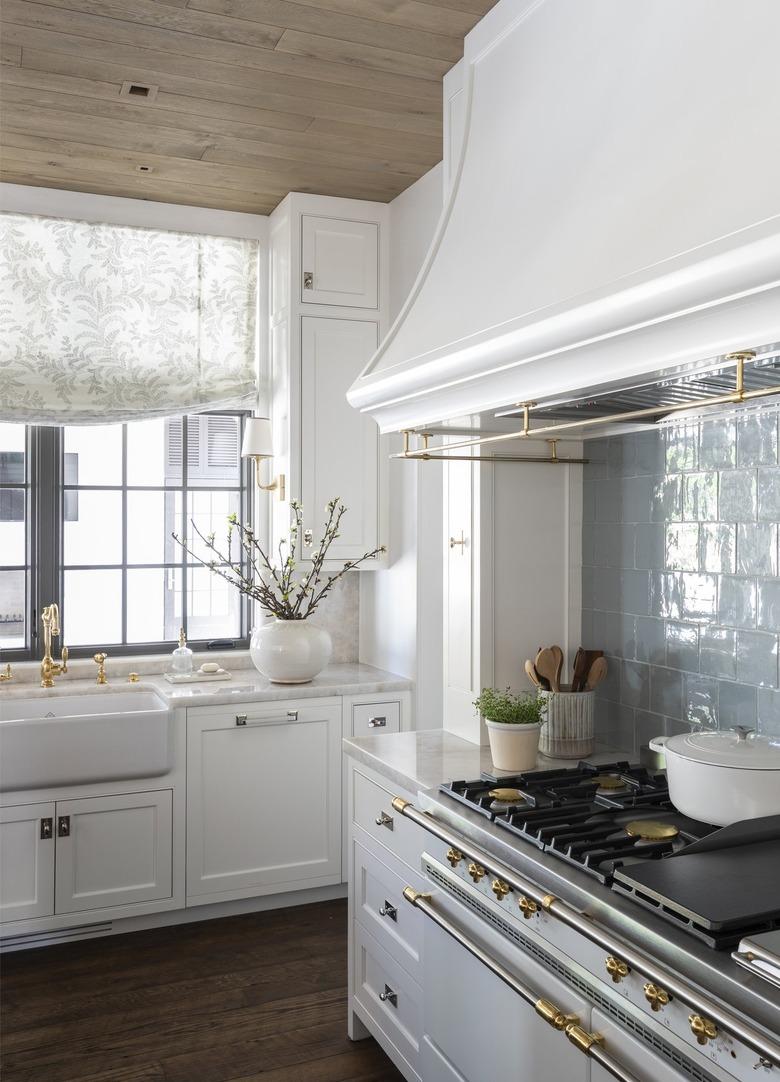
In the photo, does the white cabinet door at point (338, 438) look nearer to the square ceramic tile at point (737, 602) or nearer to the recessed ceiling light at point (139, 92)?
the recessed ceiling light at point (139, 92)

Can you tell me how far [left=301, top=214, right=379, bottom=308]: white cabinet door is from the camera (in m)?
3.80

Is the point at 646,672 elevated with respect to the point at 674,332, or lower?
lower

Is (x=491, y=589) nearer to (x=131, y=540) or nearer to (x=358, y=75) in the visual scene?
(x=358, y=75)

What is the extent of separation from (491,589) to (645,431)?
0.57 meters

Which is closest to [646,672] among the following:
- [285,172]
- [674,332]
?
[674,332]

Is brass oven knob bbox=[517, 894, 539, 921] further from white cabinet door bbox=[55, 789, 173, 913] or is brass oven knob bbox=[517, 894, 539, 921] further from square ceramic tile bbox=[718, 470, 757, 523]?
white cabinet door bbox=[55, 789, 173, 913]

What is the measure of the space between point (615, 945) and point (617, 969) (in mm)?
41

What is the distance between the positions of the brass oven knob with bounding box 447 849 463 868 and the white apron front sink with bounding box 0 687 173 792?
1684 millimetres

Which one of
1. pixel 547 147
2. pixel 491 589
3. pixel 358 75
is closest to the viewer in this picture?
pixel 547 147

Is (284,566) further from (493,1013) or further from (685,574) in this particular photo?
(493,1013)

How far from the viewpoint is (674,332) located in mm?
1357

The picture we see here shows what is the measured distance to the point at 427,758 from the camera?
239cm

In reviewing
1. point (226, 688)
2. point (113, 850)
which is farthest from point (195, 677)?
point (113, 850)

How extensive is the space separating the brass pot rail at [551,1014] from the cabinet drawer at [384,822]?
9.1 inches
